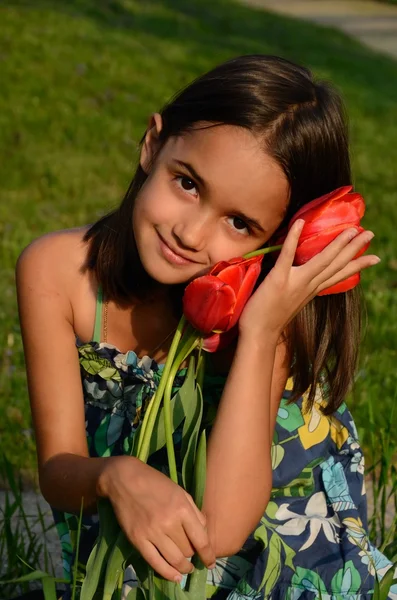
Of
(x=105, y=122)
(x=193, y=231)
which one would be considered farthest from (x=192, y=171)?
(x=105, y=122)

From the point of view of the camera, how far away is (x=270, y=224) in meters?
2.10

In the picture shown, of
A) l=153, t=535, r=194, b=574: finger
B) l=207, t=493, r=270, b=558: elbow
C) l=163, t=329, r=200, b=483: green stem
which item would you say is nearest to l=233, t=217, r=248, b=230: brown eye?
l=163, t=329, r=200, b=483: green stem

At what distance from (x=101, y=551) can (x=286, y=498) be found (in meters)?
0.74

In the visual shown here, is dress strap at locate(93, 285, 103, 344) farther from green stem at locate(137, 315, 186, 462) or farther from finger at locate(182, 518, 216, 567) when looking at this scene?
finger at locate(182, 518, 216, 567)

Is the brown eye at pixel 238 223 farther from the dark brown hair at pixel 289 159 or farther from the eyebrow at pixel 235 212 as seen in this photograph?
the dark brown hair at pixel 289 159

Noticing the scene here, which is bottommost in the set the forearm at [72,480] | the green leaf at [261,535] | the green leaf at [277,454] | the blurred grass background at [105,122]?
the blurred grass background at [105,122]

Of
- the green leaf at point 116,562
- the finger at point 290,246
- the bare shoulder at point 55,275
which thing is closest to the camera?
the green leaf at point 116,562

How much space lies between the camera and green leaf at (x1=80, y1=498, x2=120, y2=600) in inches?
67.1

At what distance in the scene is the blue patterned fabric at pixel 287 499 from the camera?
224 cm

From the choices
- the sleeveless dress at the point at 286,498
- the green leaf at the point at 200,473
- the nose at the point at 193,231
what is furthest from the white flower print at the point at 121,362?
the green leaf at the point at 200,473

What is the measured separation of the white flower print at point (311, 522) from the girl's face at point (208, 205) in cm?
60

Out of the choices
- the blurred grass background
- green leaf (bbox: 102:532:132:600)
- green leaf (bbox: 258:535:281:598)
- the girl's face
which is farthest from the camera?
the blurred grass background

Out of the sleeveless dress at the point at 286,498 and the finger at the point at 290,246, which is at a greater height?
the finger at the point at 290,246

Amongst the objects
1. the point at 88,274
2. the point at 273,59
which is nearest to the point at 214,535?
the point at 88,274
